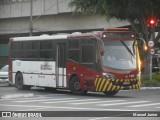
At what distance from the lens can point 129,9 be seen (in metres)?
40.6

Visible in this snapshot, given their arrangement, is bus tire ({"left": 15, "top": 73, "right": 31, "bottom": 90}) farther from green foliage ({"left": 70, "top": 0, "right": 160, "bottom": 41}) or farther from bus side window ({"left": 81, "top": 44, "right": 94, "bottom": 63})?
green foliage ({"left": 70, "top": 0, "right": 160, "bottom": 41})

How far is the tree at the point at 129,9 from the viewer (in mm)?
40500

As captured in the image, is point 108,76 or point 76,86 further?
point 76,86

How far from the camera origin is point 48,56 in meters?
30.3

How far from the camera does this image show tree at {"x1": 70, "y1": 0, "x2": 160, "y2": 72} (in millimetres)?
40500

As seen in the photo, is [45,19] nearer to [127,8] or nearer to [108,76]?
[127,8]

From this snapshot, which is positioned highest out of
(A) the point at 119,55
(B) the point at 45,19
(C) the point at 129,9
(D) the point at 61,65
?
(B) the point at 45,19

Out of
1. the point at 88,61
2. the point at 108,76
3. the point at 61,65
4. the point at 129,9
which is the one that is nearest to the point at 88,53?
the point at 88,61

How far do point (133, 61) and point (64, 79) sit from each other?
3.60m

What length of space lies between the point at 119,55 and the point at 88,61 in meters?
1.49

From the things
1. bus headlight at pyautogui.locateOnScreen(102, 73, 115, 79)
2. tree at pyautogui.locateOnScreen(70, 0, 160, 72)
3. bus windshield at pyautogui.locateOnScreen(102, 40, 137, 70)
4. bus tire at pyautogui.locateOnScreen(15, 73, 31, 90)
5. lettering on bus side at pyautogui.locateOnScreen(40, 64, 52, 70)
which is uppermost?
tree at pyautogui.locateOnScreen(70, 0, 160, 72)

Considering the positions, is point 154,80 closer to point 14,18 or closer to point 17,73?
point 17,73

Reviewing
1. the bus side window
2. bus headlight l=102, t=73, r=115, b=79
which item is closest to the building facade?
the bus side window

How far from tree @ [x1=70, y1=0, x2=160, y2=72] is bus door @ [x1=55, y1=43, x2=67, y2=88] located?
1181 centimetres
